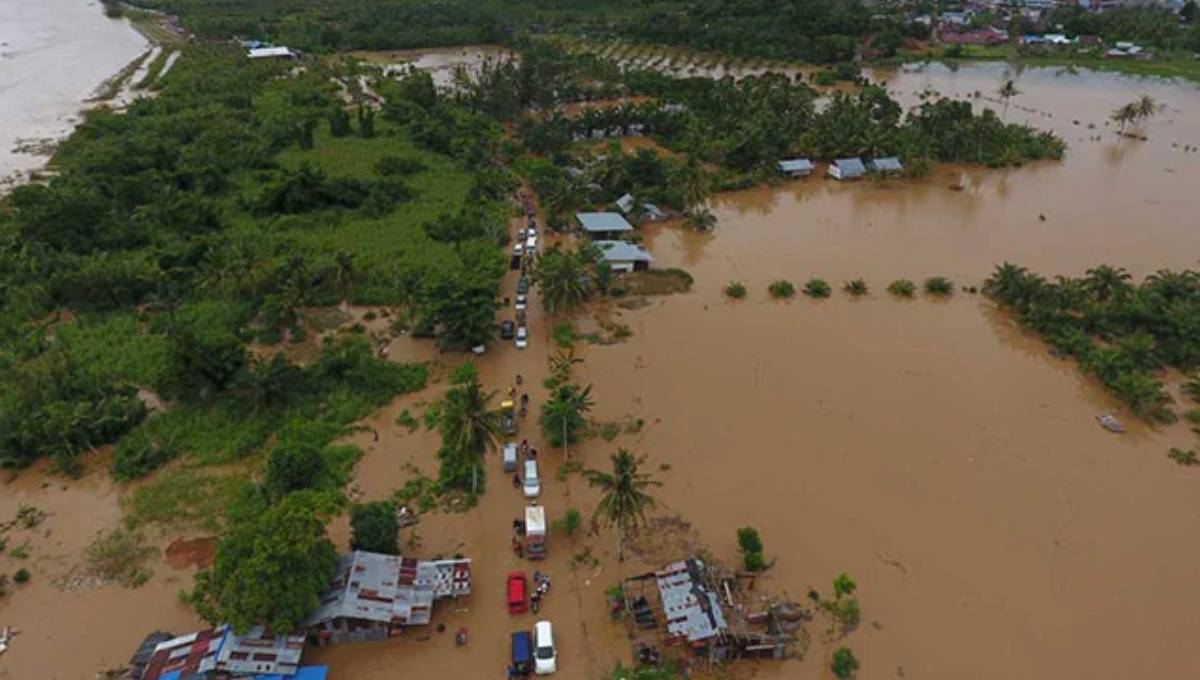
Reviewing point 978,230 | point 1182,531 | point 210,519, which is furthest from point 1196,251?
point 210,519

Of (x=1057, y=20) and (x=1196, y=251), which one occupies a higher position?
(x=1057, y=20)

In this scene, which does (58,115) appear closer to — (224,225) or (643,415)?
(224,225)

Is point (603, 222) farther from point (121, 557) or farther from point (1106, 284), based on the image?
point (121, 557)

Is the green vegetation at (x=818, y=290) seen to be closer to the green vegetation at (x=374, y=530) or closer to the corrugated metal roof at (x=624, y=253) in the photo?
the corrugated metal roof at (x=624, y=253)

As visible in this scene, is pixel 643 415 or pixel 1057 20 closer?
pixel 643 415

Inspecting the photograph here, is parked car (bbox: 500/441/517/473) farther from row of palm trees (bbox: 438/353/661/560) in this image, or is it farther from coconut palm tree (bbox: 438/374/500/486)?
coconut palm tree (bbox: 438/374/500/486)

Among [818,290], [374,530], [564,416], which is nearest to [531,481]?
[564,416]

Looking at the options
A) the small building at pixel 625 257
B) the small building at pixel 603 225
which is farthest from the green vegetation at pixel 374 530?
the small building at pixel 603 225
